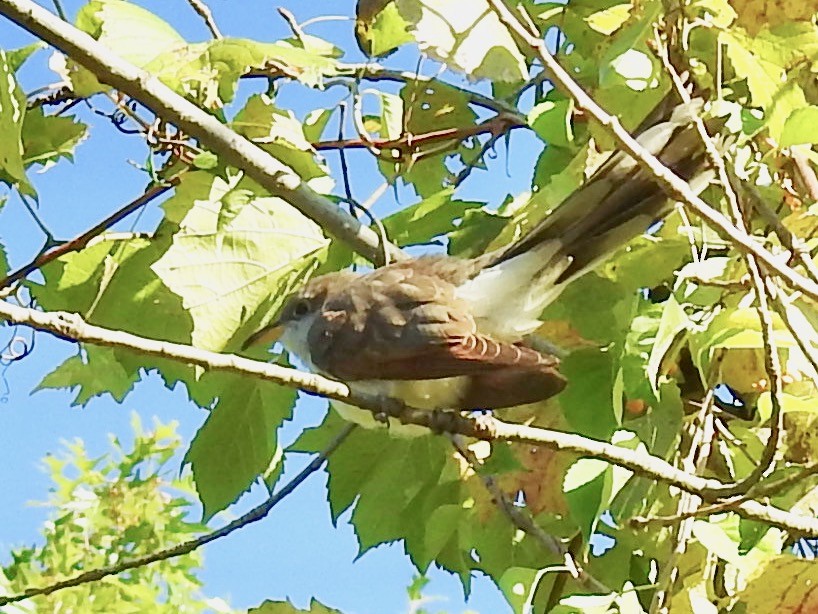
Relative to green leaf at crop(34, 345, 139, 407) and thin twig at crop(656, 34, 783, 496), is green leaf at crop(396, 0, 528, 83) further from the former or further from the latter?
green leaf at crop(34, 345, 139, 407)

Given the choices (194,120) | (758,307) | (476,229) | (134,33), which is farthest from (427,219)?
(758,307)

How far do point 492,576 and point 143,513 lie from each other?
114 inches

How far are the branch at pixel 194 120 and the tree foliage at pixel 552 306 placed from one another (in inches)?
0.7

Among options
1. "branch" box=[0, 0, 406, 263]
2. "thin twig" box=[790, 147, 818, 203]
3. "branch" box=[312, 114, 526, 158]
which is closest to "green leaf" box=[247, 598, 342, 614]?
"branch" box=[0, 0, 406, 263]

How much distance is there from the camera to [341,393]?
129cm

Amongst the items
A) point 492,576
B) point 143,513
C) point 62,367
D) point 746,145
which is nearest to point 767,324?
point 746,145

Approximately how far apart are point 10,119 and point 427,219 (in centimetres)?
62

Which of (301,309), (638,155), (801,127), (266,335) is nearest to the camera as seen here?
(638,155)

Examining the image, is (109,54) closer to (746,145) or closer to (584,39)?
(584,39)

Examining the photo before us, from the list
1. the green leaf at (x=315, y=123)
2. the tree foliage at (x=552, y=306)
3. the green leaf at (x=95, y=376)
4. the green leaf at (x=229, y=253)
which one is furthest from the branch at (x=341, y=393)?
the green leaf at (x=95, y=376)

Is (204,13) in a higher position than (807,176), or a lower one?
higher

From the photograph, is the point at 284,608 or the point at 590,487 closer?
the point at 590,487

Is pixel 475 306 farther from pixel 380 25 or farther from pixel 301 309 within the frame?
pixel 380 25

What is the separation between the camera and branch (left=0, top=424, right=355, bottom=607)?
1.61 m
